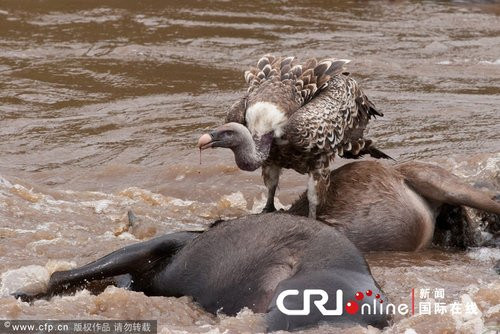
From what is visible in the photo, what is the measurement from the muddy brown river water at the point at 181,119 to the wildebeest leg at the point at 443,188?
0.27 meters

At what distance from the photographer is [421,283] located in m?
5.41

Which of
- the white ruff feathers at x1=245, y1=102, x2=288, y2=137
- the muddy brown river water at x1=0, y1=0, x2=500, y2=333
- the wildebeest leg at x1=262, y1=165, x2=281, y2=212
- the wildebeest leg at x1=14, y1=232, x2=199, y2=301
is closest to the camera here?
the wildebeest leg at x1=14, y1=232, x2=199, y2=301

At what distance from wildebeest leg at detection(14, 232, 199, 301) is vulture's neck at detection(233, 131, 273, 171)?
4.47 ft

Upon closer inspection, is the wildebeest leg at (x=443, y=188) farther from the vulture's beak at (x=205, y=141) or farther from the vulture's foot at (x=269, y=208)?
the vulture's beak at (x=205, y=141)

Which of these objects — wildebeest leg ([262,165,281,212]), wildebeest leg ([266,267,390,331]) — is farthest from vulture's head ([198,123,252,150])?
Result: wildebeest leg ([266,267,390,331])

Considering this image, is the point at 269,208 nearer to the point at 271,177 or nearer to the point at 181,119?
the point at 271,177

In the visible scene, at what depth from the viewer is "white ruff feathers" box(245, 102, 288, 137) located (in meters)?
6.68

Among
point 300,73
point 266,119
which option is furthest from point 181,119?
point 266,119

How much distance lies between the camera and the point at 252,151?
6.58 meters

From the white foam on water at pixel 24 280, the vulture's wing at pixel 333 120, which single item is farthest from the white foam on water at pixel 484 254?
the white foam on water at pixel 24 280

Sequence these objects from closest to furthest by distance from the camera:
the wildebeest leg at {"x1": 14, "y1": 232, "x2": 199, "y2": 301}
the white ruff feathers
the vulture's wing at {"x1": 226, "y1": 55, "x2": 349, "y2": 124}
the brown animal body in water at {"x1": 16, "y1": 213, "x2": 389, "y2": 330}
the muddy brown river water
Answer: the brown animal body in water at {"x1": 16, "y1": 213, "x2": 389, "y2": 330} < the wildebeest leg at {"x1": 14, "y1": 232, "x2": 199, "y2": 301} < the muddy brown river water < the white ruff feathers < the vulture's wing at {"x1": 226, "y1": 55, "x2": 349, "y2": 124}

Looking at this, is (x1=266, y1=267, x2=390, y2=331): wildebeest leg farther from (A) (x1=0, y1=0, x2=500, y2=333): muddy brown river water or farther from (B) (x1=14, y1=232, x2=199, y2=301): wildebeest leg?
(B) (x1=14, y1=232, x2=199, y2=301): wildebeest leg

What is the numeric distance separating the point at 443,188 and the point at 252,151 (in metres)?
1.14

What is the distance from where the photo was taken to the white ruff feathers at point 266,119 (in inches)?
263
